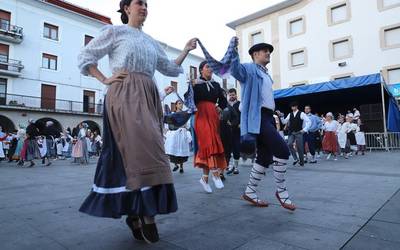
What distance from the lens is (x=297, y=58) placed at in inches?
1076

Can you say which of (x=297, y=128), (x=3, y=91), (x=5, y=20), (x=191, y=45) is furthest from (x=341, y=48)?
(x=3, y=91)

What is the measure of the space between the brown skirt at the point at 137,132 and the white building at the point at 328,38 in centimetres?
1947

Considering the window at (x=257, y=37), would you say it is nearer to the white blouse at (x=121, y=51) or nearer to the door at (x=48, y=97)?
the door at (x=48, y=97)

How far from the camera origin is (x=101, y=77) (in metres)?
2.45

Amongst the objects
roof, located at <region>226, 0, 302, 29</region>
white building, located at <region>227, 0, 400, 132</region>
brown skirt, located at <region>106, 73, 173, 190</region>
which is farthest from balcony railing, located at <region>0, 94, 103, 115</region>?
brown skirt, located at <region>106, 73, 173, 190</region>

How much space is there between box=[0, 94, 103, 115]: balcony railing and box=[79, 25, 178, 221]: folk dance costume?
90.6 ft

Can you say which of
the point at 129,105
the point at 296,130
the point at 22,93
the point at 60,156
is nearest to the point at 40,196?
the point at 129,105

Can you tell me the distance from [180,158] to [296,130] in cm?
385

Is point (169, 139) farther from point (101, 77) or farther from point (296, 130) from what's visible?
point (101, 77)

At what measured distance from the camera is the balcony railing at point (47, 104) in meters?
26.3

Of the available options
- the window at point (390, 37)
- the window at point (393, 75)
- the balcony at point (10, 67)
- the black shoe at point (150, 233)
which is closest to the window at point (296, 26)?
the window at point (390, 37)

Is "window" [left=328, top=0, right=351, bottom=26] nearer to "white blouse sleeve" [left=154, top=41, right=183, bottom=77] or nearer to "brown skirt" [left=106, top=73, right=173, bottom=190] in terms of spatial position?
"white blouse sleeve" [left=154, top=41, right=183, bottom=77]

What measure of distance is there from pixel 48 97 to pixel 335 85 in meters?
25.1

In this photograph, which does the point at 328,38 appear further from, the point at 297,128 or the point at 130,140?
the point at 130,140
